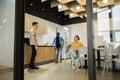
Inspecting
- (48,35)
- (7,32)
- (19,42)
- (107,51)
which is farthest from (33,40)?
(48,35)

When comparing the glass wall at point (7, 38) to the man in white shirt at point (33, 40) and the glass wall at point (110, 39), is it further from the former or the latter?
the glass wall at point (110, 39)

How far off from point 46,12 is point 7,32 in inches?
205

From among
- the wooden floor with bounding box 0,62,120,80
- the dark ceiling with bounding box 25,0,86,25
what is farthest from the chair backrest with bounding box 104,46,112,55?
the dark ceiling with bounding box 25,0,86,25

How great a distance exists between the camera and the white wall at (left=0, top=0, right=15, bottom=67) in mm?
2445

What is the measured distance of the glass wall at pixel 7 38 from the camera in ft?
7.95

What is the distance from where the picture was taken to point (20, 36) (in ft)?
7.45

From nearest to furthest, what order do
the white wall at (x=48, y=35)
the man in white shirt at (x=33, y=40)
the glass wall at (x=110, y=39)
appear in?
the glass wall at (x=110, y=39) → the man in white shirt at (x=33, y=40) → the white wall at (x=48, y=35)

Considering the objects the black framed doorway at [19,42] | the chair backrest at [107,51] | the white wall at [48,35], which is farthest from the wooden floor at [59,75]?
the white wall at [48,35]

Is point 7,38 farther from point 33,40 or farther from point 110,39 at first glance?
point 110,39

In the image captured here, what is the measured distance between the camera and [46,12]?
7.59 metres

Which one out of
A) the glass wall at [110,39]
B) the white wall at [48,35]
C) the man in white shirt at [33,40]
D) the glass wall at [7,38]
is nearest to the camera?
the glass wall at [7,38]

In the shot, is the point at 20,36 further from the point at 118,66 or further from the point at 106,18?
the point at 118,66

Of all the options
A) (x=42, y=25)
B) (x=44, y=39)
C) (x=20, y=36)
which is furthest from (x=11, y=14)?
(x=44, y=39)

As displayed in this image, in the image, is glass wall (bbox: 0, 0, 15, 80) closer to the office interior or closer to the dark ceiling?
the office interior
